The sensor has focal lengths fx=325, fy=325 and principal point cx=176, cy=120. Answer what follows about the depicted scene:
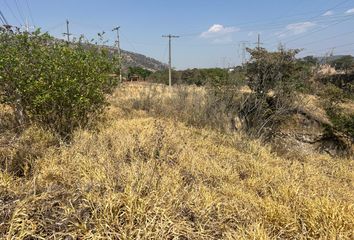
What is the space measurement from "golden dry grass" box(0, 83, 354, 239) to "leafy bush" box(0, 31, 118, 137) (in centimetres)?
131

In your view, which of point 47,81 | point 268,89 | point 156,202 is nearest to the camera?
point 156,202

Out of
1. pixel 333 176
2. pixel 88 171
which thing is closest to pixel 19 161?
→ pixel 88 171

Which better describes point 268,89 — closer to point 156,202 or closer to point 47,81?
point 47,81

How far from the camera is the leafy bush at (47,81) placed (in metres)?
6.18

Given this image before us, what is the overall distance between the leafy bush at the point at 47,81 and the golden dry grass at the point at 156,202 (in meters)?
1.31

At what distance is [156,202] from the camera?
11.0ft

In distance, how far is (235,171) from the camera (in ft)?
18.4

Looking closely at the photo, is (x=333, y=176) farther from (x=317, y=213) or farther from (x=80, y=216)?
(x=80, y=216)

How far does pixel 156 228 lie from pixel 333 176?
5447 mm

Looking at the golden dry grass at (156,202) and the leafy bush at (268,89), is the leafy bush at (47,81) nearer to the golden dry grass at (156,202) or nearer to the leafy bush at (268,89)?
the golden dry grass at (156,202)

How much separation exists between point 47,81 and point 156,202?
163 inches

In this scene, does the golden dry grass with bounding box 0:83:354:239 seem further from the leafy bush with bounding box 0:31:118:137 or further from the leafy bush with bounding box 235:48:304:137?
the leafy bush with bounding box 235:48:304:137

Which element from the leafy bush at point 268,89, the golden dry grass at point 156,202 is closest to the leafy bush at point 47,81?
the golden dry grass at point 156,202

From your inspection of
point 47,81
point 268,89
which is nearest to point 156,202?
point 47,81
